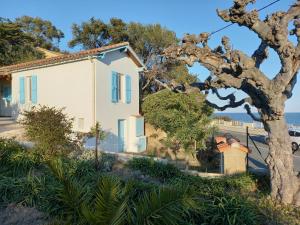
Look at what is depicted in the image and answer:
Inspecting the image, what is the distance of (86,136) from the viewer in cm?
1388

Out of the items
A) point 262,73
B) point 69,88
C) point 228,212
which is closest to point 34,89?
point 69,88

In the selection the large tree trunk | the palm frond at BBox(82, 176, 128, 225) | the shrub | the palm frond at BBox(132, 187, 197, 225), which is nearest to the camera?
the palm frond at BBox(82, 176, 128, 225)

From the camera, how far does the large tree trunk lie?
6945mm

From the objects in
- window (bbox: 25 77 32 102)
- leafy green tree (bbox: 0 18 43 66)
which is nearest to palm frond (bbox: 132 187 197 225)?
window (bbox: 25 77 32 102)

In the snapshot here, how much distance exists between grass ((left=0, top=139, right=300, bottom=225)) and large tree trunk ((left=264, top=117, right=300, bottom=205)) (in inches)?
14.1

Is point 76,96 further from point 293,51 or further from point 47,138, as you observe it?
point 293,51

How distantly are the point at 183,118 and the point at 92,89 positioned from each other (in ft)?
15.3

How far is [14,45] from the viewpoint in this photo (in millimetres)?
23922

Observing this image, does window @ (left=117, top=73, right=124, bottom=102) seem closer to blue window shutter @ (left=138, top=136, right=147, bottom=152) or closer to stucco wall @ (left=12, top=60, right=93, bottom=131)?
blue window shutter @ (left=138, top=136, right=147, bottom=152)

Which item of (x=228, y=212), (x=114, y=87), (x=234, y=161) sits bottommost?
(x=228, y=212)

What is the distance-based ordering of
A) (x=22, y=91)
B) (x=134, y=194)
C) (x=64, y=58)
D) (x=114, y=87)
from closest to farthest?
(x=134, y=194) → (x=64, y=58) → (x=114, y=87) → (x=22, y=91)

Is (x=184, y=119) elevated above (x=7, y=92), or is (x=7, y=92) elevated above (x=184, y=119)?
(x=7, y=92)

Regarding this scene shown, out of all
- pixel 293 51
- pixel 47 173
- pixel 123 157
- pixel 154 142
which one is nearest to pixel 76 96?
pixel 123 157

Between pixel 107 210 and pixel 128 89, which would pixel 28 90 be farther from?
pixel 107 210
